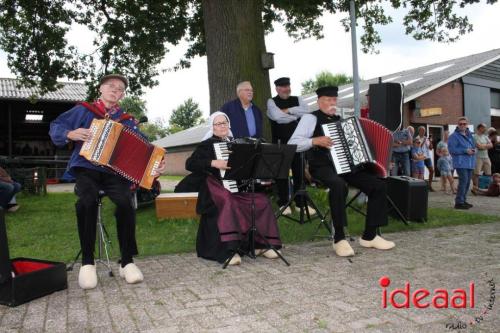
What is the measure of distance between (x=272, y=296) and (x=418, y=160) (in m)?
9.90

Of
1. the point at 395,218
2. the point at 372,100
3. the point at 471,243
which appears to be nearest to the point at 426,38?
the point at 372,100

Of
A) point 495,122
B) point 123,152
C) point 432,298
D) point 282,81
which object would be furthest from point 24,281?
point 495,122

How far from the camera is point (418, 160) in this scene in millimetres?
12398

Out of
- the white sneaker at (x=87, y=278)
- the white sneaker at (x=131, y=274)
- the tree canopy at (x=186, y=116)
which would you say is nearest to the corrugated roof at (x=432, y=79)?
the white sneaker at (x=131, y=274)

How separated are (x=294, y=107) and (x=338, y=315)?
4422 millimetres

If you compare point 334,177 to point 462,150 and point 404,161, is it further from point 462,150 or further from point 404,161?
point 404,161

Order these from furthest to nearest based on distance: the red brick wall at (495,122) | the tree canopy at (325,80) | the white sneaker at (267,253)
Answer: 1. the tree canopy at (325,80)
2. the red brick wall at (495,122)
3. the white sneaker at (267,253)

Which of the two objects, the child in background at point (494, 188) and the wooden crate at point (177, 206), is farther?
the child in background at point (494, 188)

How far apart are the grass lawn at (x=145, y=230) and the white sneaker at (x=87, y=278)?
1357 mm

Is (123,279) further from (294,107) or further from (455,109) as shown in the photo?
(455,109)

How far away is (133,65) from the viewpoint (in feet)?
43.1

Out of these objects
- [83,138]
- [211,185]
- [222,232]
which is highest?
[83,138]

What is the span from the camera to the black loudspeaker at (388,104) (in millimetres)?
7578

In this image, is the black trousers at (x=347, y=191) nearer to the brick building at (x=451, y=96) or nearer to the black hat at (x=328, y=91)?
the black hat at (x=328, y=91)
